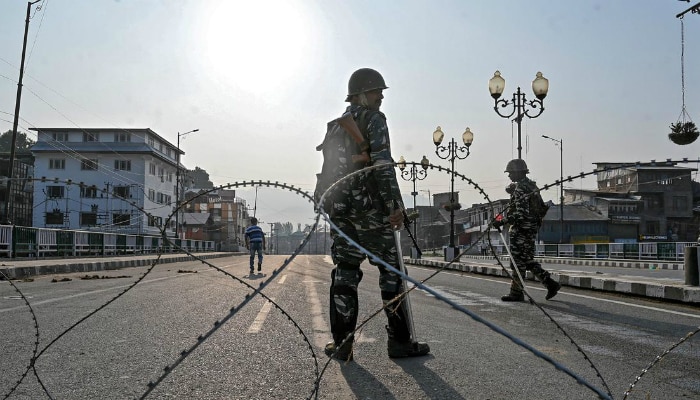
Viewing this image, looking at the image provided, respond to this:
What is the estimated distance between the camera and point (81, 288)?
1059 centimetres

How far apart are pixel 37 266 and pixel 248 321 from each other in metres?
12.8

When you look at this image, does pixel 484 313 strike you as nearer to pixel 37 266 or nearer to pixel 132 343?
pixel 132 343

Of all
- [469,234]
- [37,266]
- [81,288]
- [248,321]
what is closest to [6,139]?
[469,234]

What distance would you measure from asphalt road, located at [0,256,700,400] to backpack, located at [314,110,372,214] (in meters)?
1.05

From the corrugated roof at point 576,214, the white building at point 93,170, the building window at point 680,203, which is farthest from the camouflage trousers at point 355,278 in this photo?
the building window at point 680,203

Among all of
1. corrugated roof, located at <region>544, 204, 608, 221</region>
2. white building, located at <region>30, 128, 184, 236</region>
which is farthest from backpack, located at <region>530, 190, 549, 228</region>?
corrugated roof, located at <region>544, 204, 608, 221</region>

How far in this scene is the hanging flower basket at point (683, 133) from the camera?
1273 centimetres

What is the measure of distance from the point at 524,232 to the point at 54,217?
6242cm

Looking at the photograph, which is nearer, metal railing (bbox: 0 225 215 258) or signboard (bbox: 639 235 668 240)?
metal railing (bbox: 0 225 215 258)

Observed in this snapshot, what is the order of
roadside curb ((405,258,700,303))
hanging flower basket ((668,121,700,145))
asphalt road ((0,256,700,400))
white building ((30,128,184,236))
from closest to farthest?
asphalt road ((0,256,700,400)), roadside curb ((405,258,700,303)), hanging flower basket ((668,121,700,145)), white building ((30,128,184,236))

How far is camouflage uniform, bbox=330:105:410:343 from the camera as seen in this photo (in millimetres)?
3975

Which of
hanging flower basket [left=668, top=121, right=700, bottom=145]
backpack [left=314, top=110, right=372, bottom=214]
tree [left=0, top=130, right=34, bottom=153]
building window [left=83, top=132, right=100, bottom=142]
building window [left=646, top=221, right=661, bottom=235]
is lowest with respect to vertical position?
building window [left=646, top=221, right=661, bottom=235]

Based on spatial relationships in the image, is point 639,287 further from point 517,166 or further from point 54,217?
point 54,217

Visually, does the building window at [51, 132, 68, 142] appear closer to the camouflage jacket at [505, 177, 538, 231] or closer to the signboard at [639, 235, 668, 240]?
the signboard at [639, 235, 668, 240]
